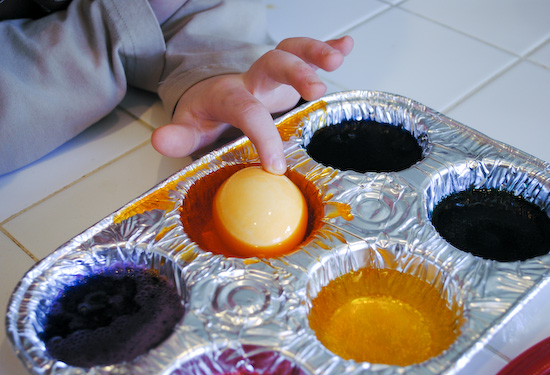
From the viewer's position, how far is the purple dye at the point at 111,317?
431mm

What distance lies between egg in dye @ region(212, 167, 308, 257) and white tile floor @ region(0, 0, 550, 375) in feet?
0.56

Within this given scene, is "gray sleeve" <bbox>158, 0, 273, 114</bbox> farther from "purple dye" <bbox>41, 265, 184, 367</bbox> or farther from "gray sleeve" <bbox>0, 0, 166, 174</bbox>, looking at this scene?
"purple dye" <bbox>41, 265, 184, 367</bbox>

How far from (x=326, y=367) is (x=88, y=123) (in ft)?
1.43

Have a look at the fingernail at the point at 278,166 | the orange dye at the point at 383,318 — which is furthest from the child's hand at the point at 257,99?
the orange dye at the point at 383,318

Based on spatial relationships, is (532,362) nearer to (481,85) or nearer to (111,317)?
(111,317)

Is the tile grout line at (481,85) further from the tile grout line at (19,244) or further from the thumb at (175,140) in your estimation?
the tile grout line at (19,244)

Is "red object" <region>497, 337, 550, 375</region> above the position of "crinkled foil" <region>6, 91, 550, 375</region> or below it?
below

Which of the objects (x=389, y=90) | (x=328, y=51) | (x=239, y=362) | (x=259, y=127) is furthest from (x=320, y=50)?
(x=239, y=362)

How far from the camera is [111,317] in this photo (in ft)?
1.50

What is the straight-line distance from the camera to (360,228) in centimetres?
51

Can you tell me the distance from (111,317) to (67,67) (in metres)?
0.35

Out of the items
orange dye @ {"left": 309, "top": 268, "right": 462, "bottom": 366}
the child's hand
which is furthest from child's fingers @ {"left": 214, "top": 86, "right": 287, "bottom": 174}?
orange dye @ {"left": 309, "top": 268, "right": 462, "bottom": 366}

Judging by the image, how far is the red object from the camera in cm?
46

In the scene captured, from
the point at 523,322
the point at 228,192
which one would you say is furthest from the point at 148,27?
the point at 523,322
